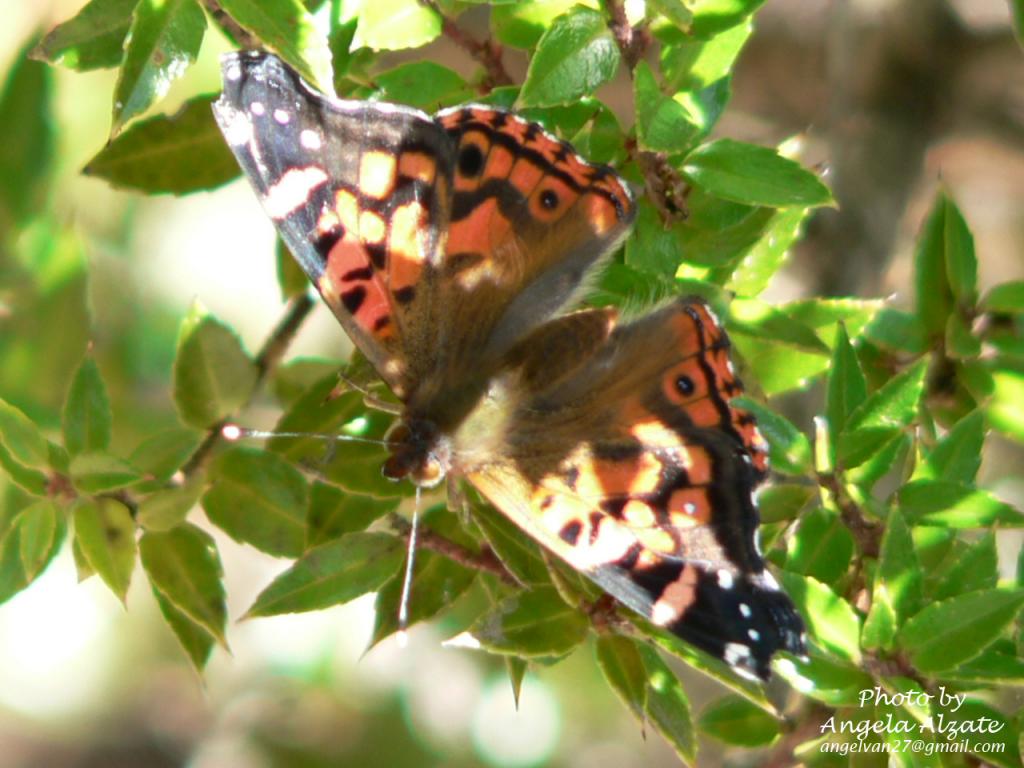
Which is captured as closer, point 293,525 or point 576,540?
point 576,540

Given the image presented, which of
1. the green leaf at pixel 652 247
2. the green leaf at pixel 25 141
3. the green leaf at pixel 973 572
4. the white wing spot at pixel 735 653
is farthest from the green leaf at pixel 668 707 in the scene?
the green leaf at pixel 25 141

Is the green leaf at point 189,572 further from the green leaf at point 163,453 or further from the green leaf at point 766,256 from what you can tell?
the green leaf at point 766,256

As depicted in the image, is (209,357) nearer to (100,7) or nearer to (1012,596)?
(100,7)

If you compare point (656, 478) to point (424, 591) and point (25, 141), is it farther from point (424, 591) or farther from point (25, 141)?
point (25, 141)

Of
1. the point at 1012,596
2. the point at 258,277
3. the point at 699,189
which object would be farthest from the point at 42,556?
the point at 258,277

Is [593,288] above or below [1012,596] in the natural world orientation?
above

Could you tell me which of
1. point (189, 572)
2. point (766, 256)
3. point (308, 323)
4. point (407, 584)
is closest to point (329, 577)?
point (407, 584)

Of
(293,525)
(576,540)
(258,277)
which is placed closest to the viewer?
(576,540)
